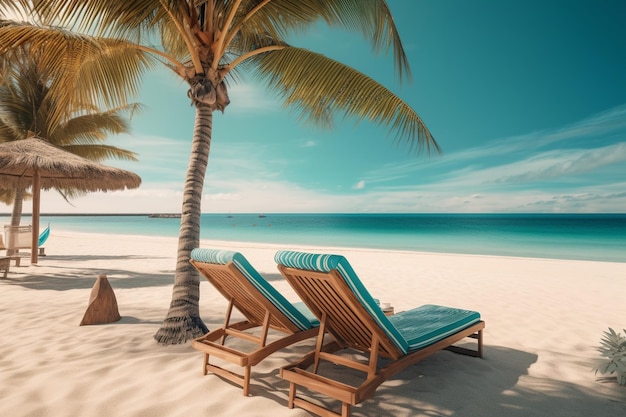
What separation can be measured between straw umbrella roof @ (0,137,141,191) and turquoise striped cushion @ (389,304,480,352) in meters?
6.83

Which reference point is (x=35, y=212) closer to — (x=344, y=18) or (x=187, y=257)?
(x=187, y=257)

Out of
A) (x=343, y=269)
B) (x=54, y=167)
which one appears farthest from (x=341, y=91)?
(x=54, y=167)

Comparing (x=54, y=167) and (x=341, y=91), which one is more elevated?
(x=341, y=91)

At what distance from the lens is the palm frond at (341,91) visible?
449cm

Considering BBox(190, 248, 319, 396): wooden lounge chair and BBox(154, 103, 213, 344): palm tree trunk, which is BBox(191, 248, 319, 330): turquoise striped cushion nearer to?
BBox(190, 248, 319, 396): wooden lounge chair

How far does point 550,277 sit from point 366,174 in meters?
60.5

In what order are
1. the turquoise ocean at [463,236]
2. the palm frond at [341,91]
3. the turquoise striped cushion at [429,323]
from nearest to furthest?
the turquoise striped cushion at [429,323] < the palm frond at [341,91] < the turquoise ocean at [463,236]

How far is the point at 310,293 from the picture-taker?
7.04 ft

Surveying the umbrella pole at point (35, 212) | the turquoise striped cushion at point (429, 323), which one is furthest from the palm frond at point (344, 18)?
the umbrella pole at point (35, 212)

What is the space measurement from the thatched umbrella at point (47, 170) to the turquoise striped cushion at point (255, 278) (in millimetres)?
6015

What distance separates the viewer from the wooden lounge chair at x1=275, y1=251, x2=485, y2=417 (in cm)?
183

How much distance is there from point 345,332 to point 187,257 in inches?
70.3

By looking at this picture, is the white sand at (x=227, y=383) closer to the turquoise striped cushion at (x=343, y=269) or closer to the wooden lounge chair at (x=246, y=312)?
the wooden lounge chair at (x=246, y=312)

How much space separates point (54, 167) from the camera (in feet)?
22.6
